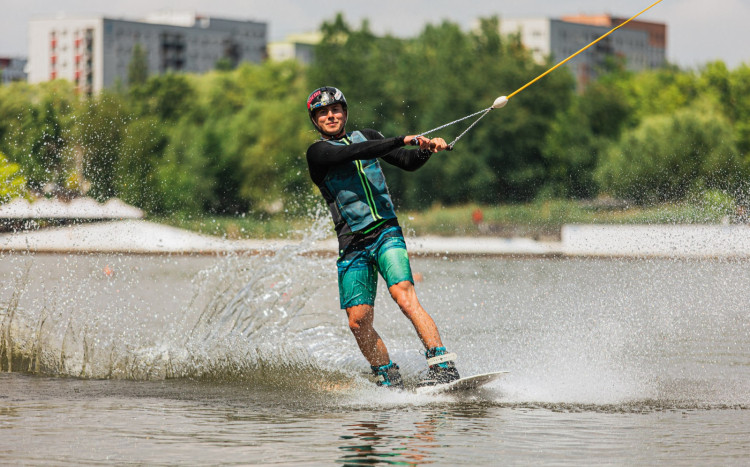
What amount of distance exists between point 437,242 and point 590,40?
109436 mm

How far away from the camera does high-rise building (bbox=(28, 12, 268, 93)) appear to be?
136 meters

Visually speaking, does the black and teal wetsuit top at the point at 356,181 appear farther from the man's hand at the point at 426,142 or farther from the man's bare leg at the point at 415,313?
the man's bare leg at the point at 415,313

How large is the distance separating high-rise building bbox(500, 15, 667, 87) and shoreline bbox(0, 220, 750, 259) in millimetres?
93950

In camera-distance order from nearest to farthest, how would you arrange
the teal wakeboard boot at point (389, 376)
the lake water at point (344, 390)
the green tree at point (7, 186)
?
the lake water at point (344, 390)
the teal wakeboard boot at point (389, 376)
the green tree at point (7, 186)

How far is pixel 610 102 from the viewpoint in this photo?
82000 millimetres

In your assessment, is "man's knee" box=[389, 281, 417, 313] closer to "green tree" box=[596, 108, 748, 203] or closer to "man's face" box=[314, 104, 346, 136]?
"man's face" box=[314, 104, 346, 136]

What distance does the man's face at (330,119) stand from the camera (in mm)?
7895

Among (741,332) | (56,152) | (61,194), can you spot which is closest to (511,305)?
(741,332)

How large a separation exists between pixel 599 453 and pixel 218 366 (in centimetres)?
412

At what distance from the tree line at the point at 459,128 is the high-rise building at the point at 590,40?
55906mm

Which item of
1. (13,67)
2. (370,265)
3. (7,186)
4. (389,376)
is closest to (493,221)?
(7,186)

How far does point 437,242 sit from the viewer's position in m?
52.9

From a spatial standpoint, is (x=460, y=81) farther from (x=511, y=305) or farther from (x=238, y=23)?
(x=238, y=23)

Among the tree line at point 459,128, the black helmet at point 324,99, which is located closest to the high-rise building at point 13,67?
the tree line at point 459,128
